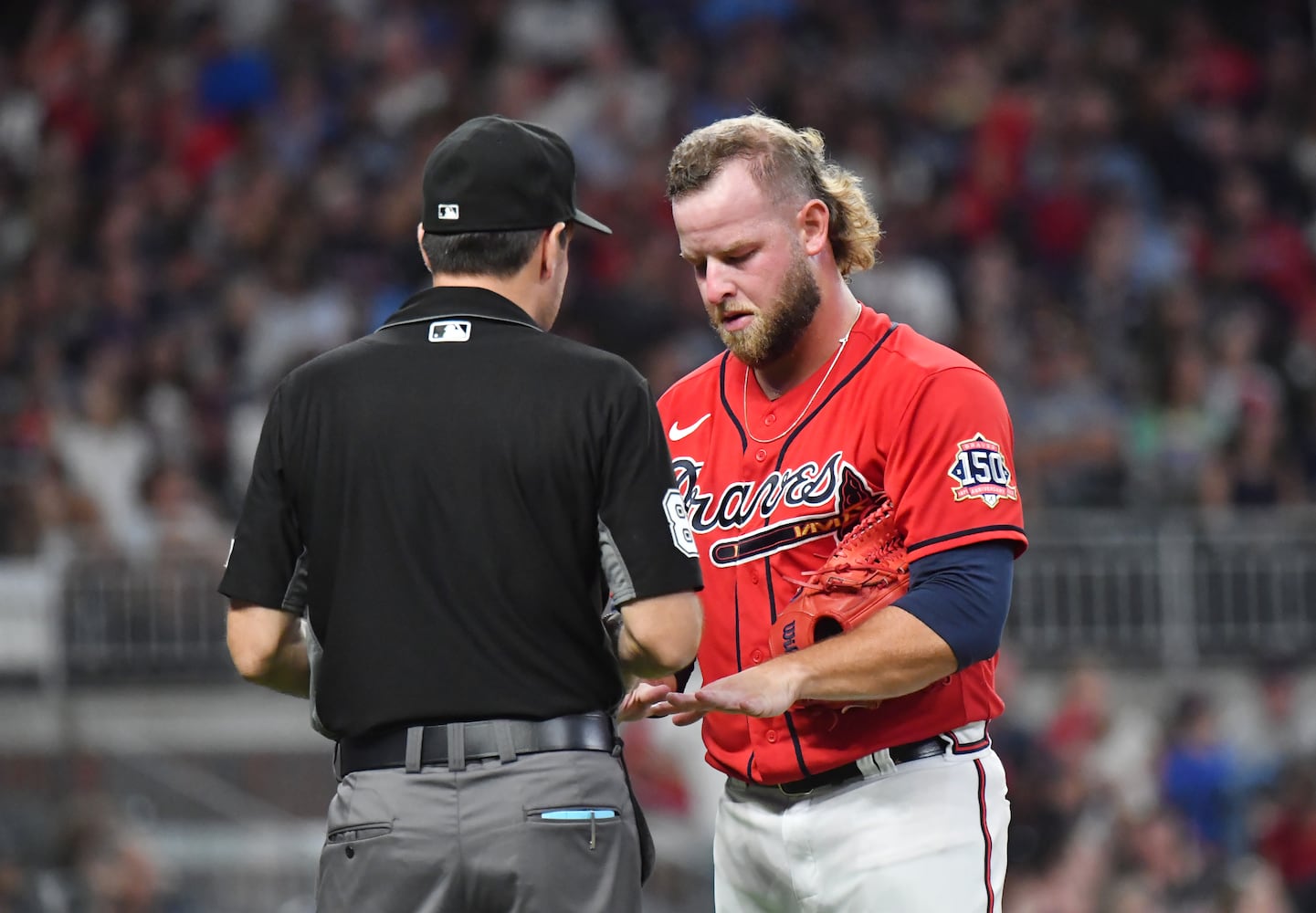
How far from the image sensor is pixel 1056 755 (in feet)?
29.9

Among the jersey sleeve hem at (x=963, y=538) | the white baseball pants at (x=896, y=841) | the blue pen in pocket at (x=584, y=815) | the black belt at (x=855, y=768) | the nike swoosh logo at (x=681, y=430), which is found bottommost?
the white baseball pants at (x=896, y=841)

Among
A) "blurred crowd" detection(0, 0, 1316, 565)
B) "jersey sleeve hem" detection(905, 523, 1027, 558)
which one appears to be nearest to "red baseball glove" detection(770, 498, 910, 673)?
"jersey sleeve hem" detection(905, 523, 1027, 558)

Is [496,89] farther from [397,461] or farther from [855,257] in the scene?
[397,461]

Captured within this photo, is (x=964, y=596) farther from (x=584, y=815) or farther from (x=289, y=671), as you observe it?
(x=289, y=671)

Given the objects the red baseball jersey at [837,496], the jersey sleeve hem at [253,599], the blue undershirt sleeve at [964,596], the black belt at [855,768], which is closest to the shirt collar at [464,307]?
the jersey sleeve hem at [253,599]

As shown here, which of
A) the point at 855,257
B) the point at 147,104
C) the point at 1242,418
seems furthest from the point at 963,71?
the point at 855,257

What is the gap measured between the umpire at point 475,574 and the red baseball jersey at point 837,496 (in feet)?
2.01

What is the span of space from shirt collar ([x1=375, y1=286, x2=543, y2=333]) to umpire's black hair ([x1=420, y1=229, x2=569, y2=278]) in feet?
0.12

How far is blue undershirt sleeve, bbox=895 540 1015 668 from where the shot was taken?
356 cm

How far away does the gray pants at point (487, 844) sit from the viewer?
3166 mm

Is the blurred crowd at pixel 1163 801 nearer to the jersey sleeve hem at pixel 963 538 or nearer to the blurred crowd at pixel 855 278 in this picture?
the blurred crowd at pixel 855 278

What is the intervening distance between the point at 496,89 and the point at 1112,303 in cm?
471

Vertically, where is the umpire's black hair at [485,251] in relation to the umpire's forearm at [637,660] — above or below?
above

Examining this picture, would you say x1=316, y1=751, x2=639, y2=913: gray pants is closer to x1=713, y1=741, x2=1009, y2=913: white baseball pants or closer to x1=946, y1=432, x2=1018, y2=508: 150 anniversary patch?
x1=713, y1=741, x2=1009, y2=913: white baseball pants
